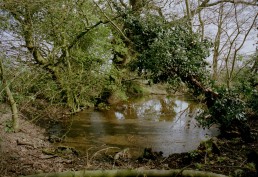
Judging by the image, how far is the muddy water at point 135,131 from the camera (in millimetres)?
11297

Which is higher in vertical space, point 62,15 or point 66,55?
point 62,15

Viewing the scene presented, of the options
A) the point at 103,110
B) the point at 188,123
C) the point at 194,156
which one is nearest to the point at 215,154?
the point at 194,156

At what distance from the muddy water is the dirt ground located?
2.39 ft

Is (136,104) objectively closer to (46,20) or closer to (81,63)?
(81,63)

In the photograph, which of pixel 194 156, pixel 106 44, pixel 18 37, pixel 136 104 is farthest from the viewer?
pixel 136 104

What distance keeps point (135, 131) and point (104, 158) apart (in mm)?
4218

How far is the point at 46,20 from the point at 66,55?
7.20ft

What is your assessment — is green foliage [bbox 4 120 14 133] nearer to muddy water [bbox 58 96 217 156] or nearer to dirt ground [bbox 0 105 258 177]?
dirt ground [bbox 0 105 258 177]

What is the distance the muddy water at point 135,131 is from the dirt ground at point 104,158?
0.73 metres

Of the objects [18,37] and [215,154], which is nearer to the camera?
[215,154]

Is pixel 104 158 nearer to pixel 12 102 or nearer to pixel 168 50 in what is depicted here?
pixel 12 102

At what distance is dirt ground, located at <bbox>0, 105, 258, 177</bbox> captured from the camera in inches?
293

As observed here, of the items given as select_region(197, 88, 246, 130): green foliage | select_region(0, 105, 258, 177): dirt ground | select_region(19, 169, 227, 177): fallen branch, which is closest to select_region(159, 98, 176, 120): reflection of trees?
Answer: select_region(197, 88, 246, 130): green foliage

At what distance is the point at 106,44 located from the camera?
60.8 ft
